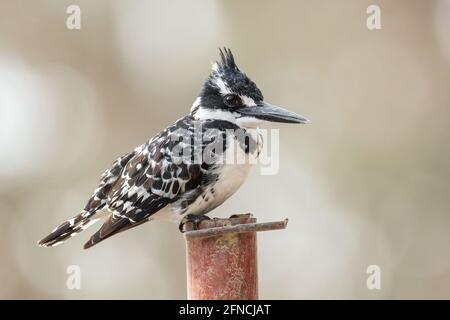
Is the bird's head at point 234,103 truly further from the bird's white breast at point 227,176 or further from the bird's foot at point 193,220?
the bird's foot at point 193,220

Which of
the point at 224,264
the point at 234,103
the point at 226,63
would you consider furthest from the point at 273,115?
the point at 224,264

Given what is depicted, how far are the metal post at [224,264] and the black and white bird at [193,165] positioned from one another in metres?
0.84

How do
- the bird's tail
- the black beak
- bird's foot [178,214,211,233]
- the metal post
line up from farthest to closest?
1. the bird's tail
2. the black beak
3. bird's foot [178,214,211,233]
4. the metal post

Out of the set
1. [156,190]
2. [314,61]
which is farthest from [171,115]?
[156,190]

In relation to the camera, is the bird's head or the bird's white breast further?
the bird's head

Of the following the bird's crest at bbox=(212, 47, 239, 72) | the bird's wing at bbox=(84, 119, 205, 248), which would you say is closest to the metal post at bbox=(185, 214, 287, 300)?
the bird's wing at bbox=(84, 119, 205, 248)

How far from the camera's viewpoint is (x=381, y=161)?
29.6ft

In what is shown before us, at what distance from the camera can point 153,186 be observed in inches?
185

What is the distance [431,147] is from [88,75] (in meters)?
4.11

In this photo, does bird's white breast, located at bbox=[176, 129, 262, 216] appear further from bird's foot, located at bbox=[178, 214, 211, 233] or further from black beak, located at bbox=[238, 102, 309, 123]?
black beak, located at bbox=[238, 102, 309, 123]

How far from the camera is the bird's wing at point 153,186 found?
4.61m

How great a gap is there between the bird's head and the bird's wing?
11.2 inches

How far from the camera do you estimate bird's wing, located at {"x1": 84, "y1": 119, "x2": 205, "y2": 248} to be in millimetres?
4609

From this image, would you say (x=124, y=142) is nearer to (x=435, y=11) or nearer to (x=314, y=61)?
(x=314, y=61)
